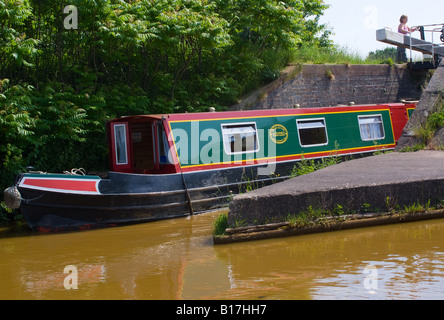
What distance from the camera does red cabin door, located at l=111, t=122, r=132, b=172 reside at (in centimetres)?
1040

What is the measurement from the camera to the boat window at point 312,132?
11359 mm

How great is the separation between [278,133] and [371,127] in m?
2.57

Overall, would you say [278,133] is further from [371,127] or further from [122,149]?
[122,149]

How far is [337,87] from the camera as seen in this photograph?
16406 mm

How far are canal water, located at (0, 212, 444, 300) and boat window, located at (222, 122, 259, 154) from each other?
2.69m

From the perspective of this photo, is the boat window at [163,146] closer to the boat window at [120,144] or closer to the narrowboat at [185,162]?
the narrowboat at [185,162]

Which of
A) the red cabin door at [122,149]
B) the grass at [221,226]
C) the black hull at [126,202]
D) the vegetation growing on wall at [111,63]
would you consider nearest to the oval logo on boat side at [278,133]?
the black hull at [126,202]

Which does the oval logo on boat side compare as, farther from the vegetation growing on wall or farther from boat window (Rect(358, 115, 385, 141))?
the vegetation growing on wall

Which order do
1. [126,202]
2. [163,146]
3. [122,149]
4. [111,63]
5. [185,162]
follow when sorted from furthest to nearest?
[111,63]
[122,149]
[163,146]
[185,162]
[126,202]

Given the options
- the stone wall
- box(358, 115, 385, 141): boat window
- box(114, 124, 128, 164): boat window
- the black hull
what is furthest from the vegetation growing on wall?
box(358, 115, 385, 141): boat window

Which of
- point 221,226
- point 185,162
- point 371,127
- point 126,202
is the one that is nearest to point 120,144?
point 185,162

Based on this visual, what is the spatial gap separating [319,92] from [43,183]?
936cm

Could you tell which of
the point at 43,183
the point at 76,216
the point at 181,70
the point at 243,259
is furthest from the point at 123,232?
the point at 181,70
